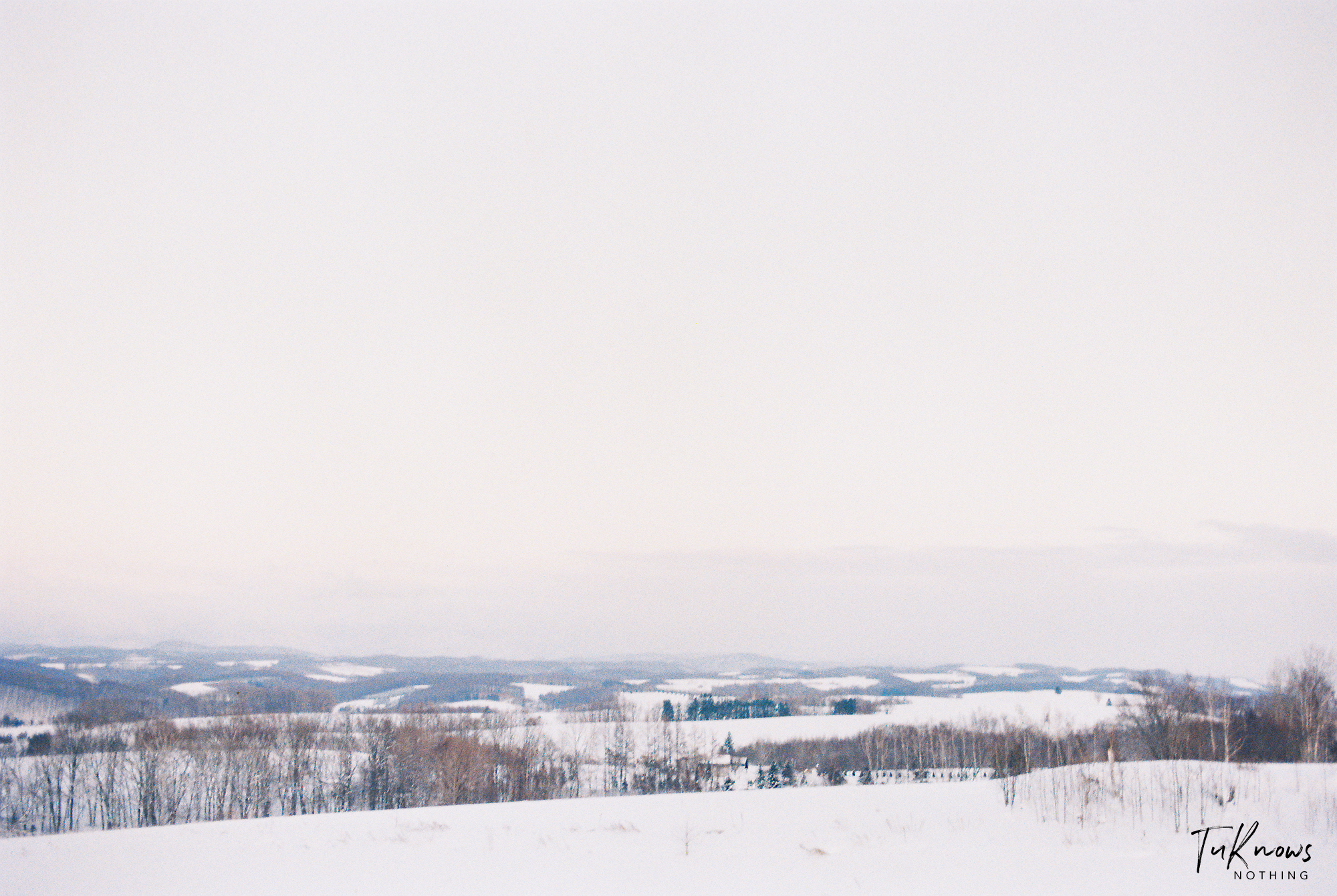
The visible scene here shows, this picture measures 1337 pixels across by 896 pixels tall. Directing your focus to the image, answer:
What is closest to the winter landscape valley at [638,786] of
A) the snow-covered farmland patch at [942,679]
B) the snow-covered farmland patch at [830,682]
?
the snow-covered farmland patch at [830,682]

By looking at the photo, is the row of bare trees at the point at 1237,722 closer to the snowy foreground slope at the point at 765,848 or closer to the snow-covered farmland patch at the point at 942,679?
the snowy foreground slope at the point at 765,848

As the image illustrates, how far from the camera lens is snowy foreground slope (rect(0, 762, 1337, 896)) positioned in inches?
450

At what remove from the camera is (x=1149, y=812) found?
14703 millimetres

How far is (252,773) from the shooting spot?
153ft

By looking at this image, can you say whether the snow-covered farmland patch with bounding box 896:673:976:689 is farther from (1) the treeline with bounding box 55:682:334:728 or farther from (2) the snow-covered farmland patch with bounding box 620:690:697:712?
(1) the treeline with bounding box 55:682:334:728

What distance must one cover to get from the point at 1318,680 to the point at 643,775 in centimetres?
3824

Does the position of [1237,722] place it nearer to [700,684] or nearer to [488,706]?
[488,706]

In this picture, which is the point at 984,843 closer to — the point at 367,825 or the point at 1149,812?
the point at 1149,812

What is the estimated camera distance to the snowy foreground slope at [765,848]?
11.4 m

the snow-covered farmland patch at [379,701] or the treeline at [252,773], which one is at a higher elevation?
the treeline at [252,773]

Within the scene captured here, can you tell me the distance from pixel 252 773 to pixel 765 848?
4340 cm

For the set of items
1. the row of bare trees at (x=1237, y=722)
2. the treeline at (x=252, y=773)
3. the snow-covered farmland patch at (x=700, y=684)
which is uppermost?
the row of bare trees at (x=1237, y=722)

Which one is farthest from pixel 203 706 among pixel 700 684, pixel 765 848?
pixel 700 684

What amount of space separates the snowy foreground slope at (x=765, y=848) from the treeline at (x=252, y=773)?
103 feet
